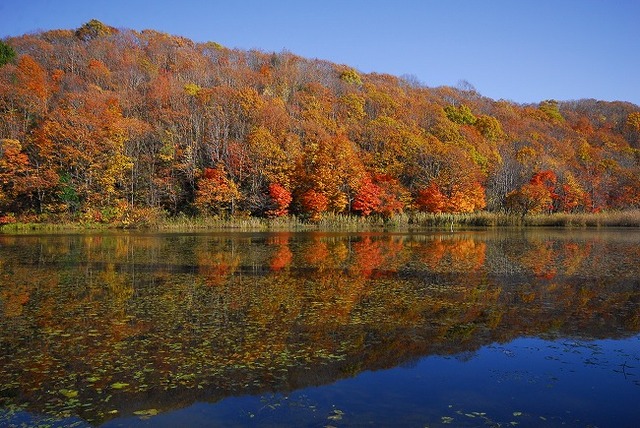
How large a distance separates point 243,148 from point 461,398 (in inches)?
1682

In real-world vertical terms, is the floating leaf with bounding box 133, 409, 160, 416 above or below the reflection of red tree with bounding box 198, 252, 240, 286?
below

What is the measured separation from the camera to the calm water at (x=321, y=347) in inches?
234

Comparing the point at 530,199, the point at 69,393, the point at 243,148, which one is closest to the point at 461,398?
the point at 69,393

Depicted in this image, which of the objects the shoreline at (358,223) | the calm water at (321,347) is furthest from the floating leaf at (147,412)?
the shoreline at (358,223)

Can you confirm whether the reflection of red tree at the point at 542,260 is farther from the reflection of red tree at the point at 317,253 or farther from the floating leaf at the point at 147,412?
the floating leaf at the point at 147,412

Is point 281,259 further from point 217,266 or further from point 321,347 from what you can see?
point 321,347

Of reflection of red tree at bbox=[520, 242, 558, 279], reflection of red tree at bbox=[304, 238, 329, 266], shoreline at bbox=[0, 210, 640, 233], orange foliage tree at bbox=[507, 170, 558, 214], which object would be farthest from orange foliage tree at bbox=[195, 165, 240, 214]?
reflection of red tree at bbox=[520, 242, 558, 279]

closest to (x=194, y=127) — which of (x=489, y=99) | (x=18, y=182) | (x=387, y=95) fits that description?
(x=18, y=182)

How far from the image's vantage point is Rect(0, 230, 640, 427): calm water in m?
5.94

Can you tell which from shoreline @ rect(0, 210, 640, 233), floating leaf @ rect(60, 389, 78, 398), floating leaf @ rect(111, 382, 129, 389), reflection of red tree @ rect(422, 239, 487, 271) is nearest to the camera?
floating leaf @ rect(60, 389, 78, 398)

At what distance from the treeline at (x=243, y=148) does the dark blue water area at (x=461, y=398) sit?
3668cm

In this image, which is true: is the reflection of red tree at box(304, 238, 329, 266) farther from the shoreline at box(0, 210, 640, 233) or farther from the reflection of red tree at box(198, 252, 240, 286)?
the shoreline at box(0, 210, 640, 233)

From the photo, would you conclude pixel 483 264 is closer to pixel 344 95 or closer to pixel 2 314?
pixel 2 314

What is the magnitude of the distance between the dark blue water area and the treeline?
36679 millimetres
